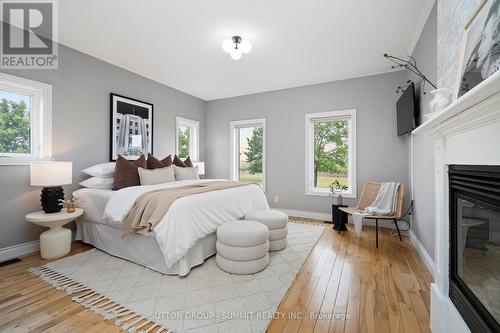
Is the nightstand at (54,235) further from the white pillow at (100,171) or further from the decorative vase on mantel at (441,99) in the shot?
the decorative vase on mantel at (441,99)

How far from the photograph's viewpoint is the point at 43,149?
9.00 ft

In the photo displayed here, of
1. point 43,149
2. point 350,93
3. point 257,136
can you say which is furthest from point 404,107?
point 43,149

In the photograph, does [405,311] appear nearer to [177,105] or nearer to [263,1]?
[263,1]

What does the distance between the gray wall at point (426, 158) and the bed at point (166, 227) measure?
212 cm

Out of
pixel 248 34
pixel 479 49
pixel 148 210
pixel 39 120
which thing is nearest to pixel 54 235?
pixel 148 210

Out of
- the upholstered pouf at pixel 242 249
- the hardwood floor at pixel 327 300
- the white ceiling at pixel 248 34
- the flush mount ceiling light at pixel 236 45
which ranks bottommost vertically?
the hardwood floor at pixel 327 300

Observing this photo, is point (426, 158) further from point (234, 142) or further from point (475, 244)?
point (234, 142)

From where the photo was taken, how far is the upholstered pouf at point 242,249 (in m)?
2.12

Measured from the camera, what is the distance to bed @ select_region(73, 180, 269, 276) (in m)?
2.03

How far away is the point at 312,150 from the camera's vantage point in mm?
4473

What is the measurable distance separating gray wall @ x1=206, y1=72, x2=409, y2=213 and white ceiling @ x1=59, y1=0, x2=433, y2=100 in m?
0.41

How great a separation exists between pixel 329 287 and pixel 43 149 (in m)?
3.65

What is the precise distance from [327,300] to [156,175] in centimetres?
267

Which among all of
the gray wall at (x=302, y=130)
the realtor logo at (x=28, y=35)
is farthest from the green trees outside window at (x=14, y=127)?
the gray wall at (x=302, y=130)
